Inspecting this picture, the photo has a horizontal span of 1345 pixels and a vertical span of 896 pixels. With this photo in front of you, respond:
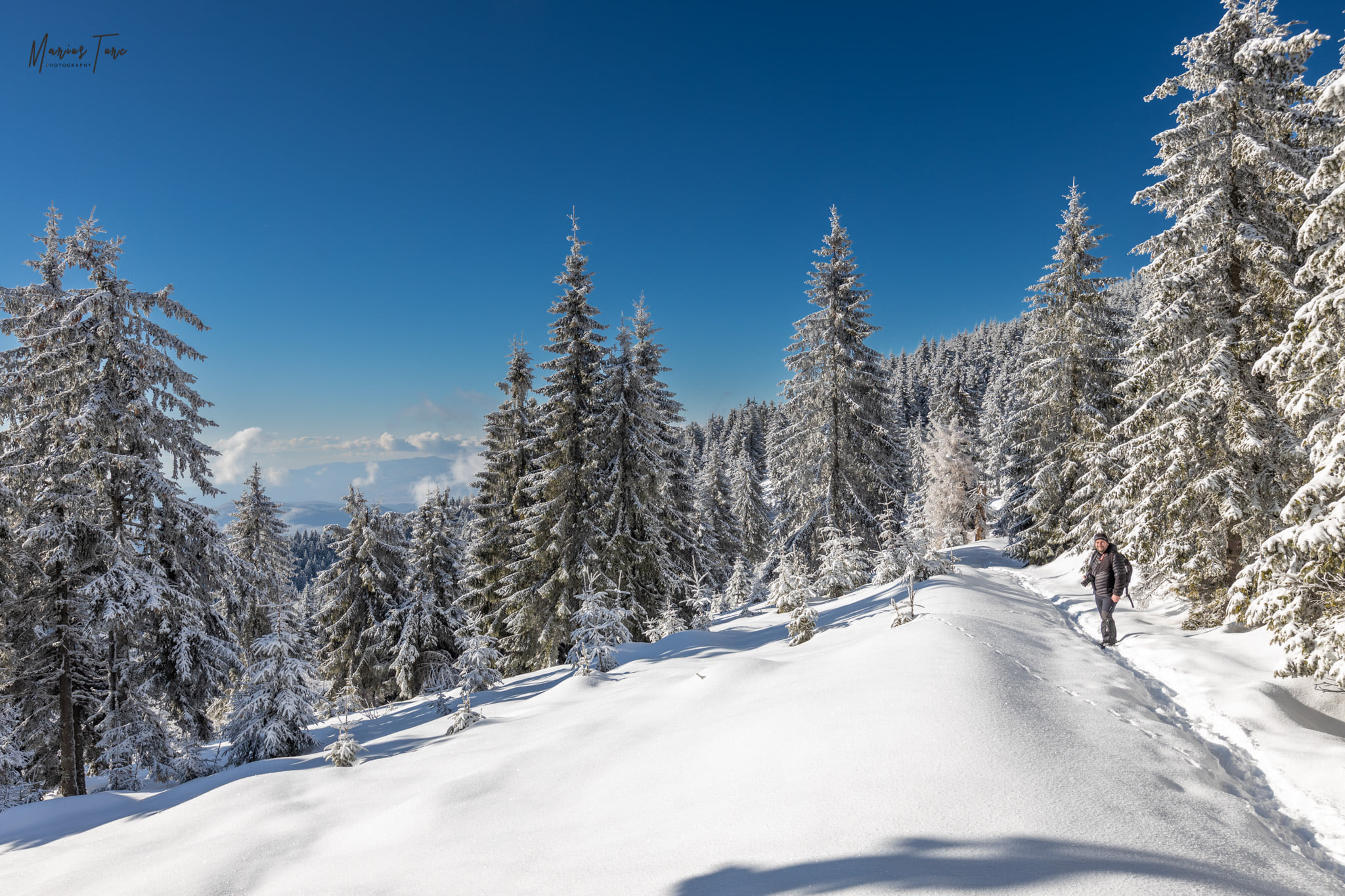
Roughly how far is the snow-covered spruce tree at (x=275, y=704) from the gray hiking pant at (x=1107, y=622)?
Answer: 14.2 metres

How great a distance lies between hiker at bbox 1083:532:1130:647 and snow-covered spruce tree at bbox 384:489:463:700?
60.1ft

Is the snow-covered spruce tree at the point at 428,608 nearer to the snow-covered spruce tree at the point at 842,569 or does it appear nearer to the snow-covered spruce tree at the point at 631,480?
the snow-covered spruce tree at the point at 631,480

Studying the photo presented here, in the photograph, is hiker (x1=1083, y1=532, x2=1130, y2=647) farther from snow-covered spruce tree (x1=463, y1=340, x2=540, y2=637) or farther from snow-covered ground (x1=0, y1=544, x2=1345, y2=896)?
snow-covered spruce tree (x1=463, y1=340, x2=540, y2=637)

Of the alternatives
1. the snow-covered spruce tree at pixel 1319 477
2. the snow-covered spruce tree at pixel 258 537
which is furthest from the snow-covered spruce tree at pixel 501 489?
the snow-covered spruce tree at pixel 1319 477

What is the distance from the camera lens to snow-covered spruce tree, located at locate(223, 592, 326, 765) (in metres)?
9.54

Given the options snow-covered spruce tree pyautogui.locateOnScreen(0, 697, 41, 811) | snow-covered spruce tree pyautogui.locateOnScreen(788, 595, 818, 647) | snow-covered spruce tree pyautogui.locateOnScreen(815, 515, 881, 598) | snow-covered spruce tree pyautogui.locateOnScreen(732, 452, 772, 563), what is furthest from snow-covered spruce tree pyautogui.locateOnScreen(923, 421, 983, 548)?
snow-covered spruce tree pyautogui.locateOnScreen(0, 697, 41, 811)

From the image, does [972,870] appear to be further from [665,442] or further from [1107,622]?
[665,442]

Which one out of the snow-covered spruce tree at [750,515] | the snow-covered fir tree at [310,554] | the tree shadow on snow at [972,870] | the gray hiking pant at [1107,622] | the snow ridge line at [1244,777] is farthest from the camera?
the snow-covered fir tree at [310,554]

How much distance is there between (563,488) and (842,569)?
9456 mm

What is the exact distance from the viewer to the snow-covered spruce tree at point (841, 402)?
20844 millimetres

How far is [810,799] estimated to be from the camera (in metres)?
4.38

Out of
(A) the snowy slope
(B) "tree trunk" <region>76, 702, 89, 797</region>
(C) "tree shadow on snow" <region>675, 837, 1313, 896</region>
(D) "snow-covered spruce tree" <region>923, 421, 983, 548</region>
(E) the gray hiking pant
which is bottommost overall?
(B) "tree trunk" <region>76, 702, 89, 797</region>

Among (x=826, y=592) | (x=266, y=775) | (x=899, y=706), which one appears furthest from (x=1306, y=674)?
(x=266, y=775)

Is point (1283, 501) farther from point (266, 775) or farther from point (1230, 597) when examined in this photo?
point (266, 775)
